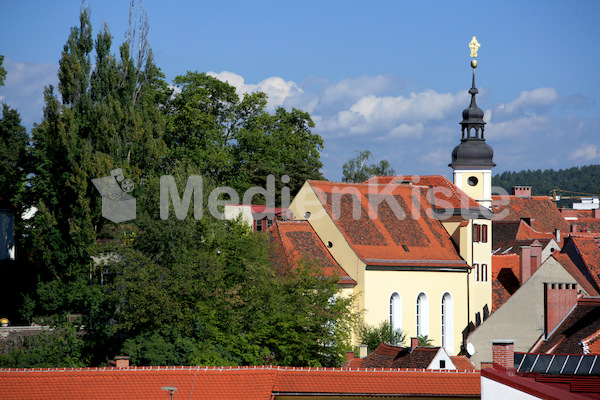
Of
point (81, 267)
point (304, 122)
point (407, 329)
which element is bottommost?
point (407, 329)

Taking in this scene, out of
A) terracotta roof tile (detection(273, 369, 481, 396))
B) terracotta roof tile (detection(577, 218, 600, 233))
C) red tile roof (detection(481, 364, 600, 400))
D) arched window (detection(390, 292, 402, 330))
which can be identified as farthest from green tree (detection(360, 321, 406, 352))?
terracotta roof tile (detection(577, 218, 600, 233))

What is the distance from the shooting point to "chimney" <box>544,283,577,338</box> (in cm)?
3697

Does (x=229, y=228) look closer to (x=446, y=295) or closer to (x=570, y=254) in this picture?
(x=446, y=295)

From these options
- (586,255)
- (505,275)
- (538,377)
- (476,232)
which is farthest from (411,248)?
(538,377)

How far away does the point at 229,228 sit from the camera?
4462 centimetres

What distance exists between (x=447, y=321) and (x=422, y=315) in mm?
1968

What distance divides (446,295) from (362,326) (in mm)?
6652

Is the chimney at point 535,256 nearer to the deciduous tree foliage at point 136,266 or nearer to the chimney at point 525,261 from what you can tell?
the chimney at point 525,261

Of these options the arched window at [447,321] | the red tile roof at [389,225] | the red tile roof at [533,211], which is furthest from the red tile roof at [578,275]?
the red tile roof at [533,211]

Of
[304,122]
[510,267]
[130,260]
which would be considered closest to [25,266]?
[130,260]

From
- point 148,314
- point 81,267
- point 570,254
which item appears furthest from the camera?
point 570,254

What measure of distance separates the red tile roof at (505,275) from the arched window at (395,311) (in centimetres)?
866

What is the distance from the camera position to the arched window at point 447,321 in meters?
48.8

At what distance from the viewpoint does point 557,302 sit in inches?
1458
